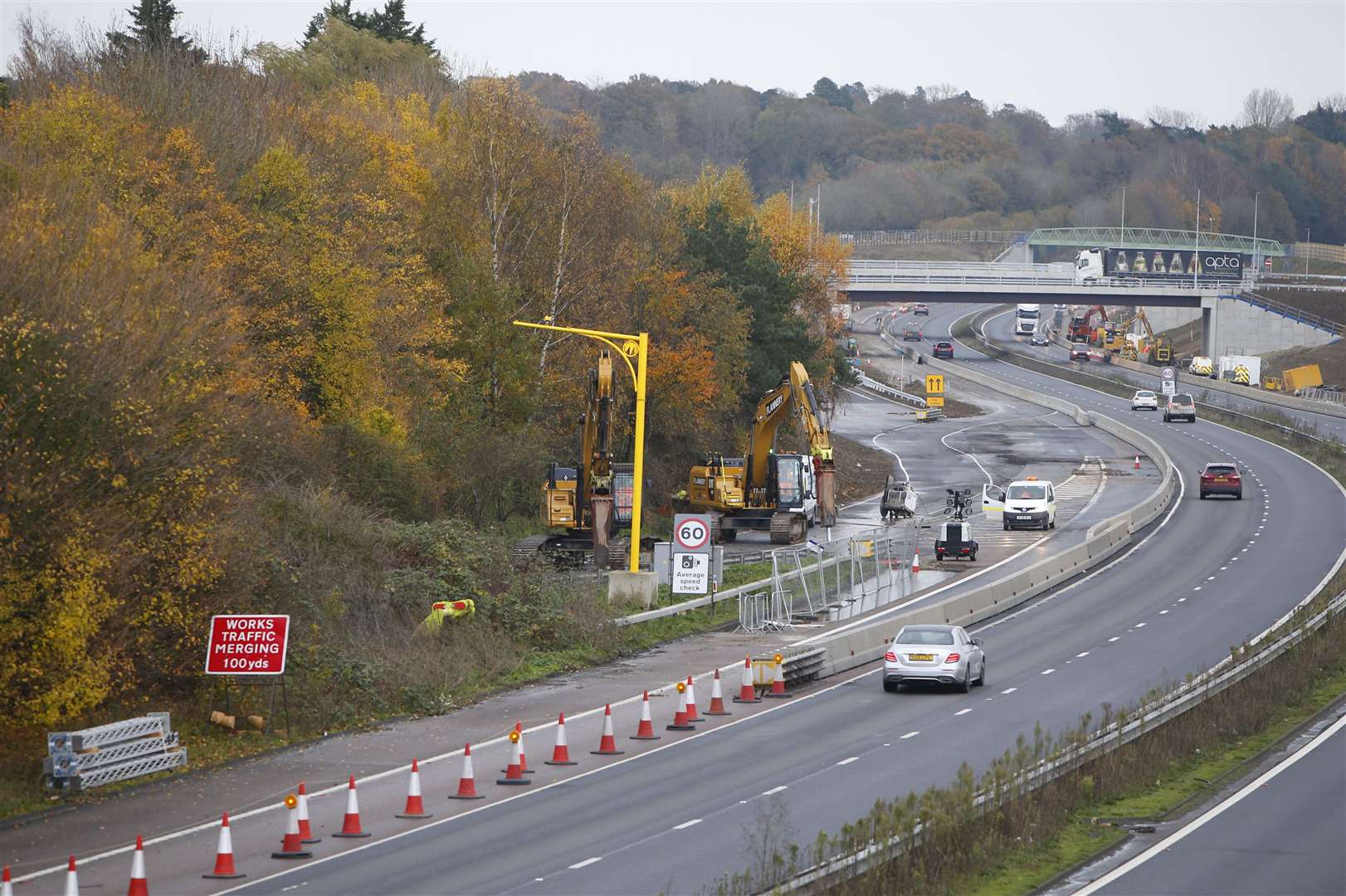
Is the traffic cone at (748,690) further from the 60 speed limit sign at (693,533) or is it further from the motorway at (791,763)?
the 60 speed limit sign at (693,533)

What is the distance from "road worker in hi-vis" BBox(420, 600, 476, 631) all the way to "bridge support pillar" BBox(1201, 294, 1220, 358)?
4455 inches

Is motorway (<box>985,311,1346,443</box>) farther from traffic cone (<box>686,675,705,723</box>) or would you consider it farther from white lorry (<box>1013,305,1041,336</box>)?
traffic cone (<box>686,675,705,723</box>)

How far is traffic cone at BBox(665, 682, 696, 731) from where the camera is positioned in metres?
28.1

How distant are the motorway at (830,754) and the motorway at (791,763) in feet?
0.15

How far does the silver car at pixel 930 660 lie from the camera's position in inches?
1264

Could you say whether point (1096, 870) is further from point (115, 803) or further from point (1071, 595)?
point (1071, 595)

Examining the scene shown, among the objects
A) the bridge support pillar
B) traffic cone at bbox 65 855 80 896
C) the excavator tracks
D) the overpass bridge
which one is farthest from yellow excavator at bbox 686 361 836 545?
the bridge support pillar

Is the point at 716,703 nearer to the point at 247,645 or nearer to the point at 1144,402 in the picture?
the point at 247,645

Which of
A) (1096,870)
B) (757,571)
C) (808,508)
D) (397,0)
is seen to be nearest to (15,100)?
(757,571)

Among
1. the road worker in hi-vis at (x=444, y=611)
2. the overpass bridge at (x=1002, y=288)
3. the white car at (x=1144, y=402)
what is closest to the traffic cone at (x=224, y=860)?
the road worker in hi-vis at (x=444, y=611)

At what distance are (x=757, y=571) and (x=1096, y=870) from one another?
3061 centimetres

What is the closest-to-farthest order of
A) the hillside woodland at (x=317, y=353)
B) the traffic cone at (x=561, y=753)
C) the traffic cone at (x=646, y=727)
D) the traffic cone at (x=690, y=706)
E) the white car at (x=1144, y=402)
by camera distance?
the hillside woodland at (x=317, y=353) → the traffic cone at (x=561, y=753) → the traffic cone at (x=646, y=727) → the traffic cone at (x=690, y=706) → the white car at (x=1144, y=402)

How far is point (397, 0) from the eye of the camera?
320 ft

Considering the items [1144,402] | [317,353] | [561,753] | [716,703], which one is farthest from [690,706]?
[1144,402]
